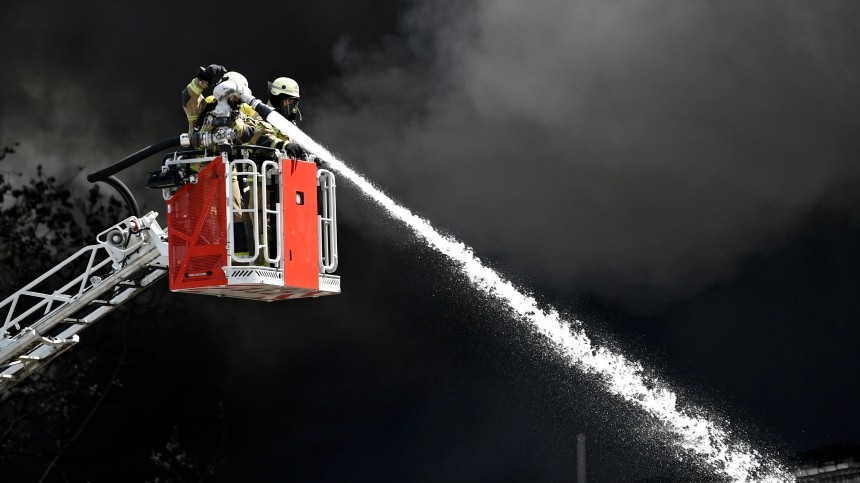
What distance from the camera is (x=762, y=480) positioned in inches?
593

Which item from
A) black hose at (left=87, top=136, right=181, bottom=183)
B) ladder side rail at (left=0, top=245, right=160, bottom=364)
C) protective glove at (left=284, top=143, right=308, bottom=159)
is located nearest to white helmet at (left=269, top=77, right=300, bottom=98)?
protective glove at (left=284, top=143, right=308, bottom=159)

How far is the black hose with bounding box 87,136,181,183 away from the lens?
11250 millimetres

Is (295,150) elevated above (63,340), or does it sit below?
above

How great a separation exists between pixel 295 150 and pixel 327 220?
78 cm

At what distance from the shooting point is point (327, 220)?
453 inches

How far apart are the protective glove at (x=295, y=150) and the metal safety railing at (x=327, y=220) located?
0.39 m

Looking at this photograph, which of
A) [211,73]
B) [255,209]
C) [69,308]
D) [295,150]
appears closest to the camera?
[255,209]

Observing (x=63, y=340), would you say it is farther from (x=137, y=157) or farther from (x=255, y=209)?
(x=255, y=209)

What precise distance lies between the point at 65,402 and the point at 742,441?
9031 mm

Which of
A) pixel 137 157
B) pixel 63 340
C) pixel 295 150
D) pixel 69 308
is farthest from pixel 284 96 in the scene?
pixel 63 340

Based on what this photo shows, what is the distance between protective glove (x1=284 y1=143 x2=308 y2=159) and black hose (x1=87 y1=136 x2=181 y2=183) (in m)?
1.03

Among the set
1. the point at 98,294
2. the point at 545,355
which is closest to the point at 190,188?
the point at 98,294

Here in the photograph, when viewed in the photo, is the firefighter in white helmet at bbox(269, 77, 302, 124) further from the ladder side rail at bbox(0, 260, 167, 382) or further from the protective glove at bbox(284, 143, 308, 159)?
the ladder side rail at bbox(0, 260, 167, 382)

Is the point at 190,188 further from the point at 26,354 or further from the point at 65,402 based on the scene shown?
the point at 65,402
